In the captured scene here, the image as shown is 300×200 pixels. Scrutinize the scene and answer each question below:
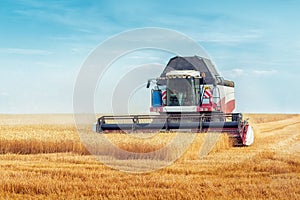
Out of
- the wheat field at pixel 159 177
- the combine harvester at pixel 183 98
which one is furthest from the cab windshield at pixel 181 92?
the wheat field at pixel 159 177

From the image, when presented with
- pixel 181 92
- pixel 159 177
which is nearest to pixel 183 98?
pixel 181 92

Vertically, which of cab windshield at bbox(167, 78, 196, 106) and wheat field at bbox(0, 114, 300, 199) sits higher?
cab windshield at bbox(167, 78, 196, 106)

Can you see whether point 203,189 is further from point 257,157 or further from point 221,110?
point 221,110

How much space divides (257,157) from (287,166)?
134 cm

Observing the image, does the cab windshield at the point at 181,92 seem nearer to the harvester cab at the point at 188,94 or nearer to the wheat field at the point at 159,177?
the harvester cab at the point at 188,94

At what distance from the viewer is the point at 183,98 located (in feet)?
51.2

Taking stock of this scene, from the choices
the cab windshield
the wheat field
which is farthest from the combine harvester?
the wheat field

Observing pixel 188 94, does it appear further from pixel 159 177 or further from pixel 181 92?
pixel 159 177

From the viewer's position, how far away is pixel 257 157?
1000 cm

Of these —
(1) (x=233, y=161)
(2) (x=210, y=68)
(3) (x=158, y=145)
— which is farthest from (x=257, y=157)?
(2) (x=210, y=68)

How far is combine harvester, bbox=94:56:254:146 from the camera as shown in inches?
559

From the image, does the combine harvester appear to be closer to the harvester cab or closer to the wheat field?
the harvester cab

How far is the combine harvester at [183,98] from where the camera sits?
14188 mm

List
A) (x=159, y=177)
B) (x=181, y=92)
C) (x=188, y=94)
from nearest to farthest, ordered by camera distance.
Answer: (x=159, y=177)
(x=188, y=94)
(x=181, y=92)
